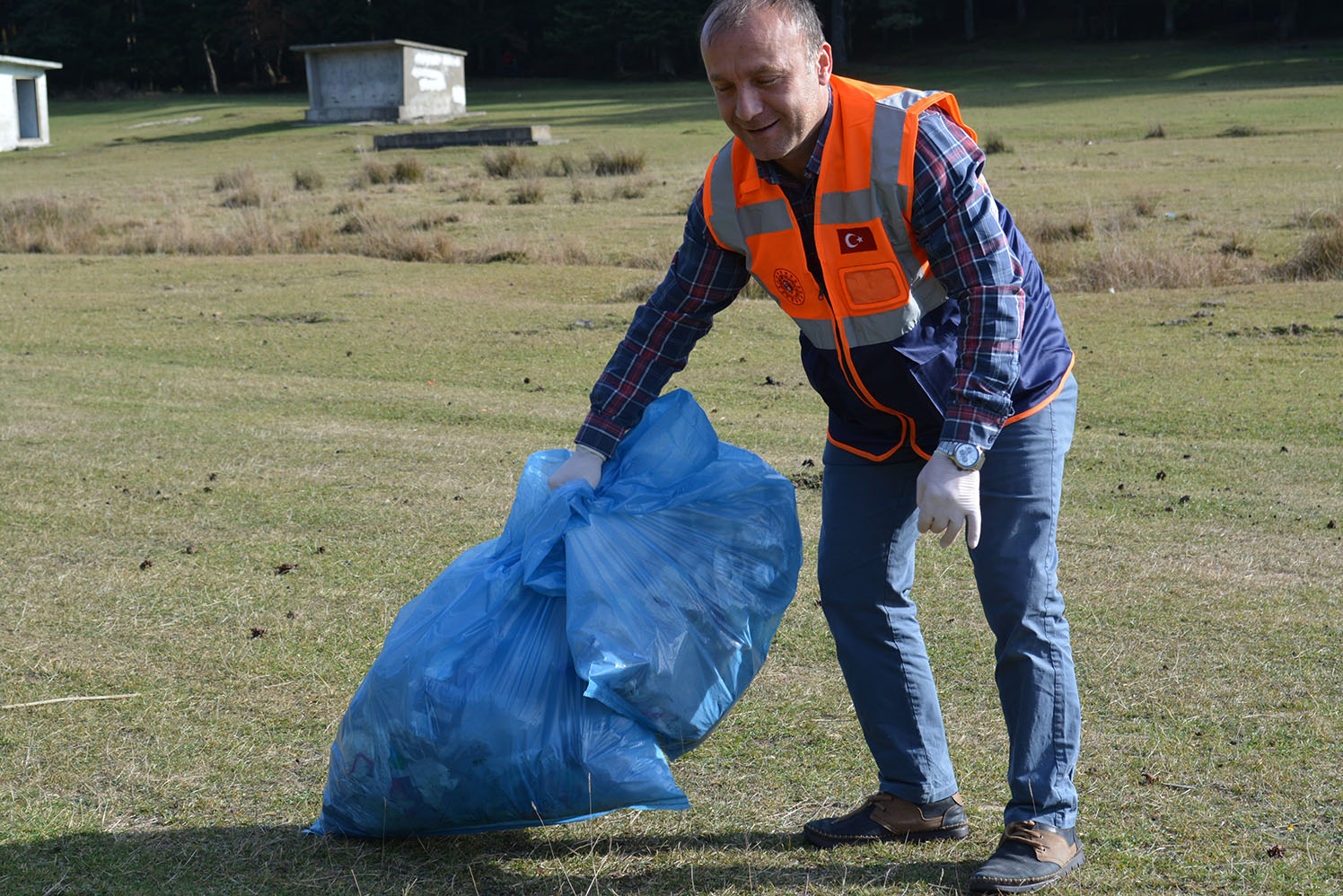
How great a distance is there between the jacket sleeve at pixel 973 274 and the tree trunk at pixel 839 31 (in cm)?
6258

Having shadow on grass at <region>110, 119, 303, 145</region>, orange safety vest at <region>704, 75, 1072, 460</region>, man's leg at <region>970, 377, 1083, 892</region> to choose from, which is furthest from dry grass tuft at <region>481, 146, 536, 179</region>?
man's leg at <region>970, 377, 1083, 892</region>


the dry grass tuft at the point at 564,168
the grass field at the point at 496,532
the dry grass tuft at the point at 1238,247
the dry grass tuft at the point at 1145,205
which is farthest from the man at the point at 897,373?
the dry grass tuft at the point at 564,168

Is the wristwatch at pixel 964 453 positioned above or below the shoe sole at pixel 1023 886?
above

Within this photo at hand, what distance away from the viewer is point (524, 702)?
2.73 m

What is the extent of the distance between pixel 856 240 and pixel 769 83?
1.12 ft

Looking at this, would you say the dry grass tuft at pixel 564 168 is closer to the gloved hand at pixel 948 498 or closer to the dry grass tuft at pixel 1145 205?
the dry grass tuft at pixel 1145 205

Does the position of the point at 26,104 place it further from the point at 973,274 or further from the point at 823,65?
the point at 973,274

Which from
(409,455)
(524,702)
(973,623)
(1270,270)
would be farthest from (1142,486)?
(1270,270)

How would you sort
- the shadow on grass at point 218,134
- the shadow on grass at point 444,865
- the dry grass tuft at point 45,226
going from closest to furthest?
the shadow on grass at point 444,865 < the dry grass tuft at point 45,226 < the shadow on grass at point 218,134

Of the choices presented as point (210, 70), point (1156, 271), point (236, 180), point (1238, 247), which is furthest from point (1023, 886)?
point (210, 70)

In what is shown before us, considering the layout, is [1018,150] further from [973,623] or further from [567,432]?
[973,623]

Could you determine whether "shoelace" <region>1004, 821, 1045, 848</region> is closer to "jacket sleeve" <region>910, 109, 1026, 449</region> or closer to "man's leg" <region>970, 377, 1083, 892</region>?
"man's leg" <region>970, 377, 1083, 892</region>

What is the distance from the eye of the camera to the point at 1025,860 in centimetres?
273

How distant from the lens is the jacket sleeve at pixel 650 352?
2990 mm
